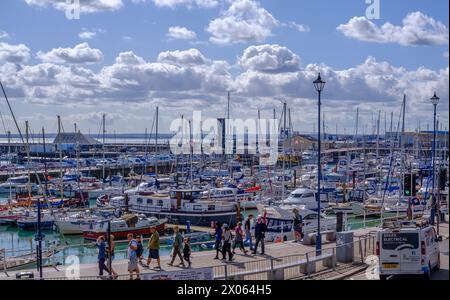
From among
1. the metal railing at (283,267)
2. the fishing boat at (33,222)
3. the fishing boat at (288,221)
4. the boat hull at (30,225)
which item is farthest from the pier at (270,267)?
the boat hull at (30,225)

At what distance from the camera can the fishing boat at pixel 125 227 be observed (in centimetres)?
4353

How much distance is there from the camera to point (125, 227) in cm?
4375

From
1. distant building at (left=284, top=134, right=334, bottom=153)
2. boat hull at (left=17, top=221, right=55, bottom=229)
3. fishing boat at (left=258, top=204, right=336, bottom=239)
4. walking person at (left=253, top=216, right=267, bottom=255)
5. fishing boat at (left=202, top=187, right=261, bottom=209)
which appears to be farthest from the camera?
distant building at (left=284, top=134, right=334, bottom=153)

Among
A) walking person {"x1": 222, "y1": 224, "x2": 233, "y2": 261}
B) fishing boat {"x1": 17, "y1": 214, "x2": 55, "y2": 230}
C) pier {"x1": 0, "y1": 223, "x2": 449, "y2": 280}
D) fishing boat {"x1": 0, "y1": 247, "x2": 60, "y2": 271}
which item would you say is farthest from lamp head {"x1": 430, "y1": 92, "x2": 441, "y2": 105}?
fishing boat {"x1": 17, "y1": 214, "x2": 55, "y2": 230}

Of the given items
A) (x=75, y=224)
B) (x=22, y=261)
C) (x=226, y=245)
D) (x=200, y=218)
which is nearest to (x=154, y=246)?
(x=226, y=245)

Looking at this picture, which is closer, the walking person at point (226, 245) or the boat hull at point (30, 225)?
the walking person at point (226, 245)

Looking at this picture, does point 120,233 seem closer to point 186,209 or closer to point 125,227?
point 125,227

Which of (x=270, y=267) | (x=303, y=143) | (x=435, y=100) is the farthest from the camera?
(x=303, y=143)

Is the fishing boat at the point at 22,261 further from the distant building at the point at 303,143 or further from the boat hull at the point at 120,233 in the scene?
the distant building at the point at 303,143

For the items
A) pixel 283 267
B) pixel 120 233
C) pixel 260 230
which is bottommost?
pixel 120 233

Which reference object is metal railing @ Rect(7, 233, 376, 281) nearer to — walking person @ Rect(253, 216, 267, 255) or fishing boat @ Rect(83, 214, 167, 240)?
walking person @ Rect(253, 216, 267, 255)

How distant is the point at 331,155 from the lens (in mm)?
137375

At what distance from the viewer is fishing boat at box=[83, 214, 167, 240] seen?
43531 mm

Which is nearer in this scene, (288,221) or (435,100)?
(435,100)
